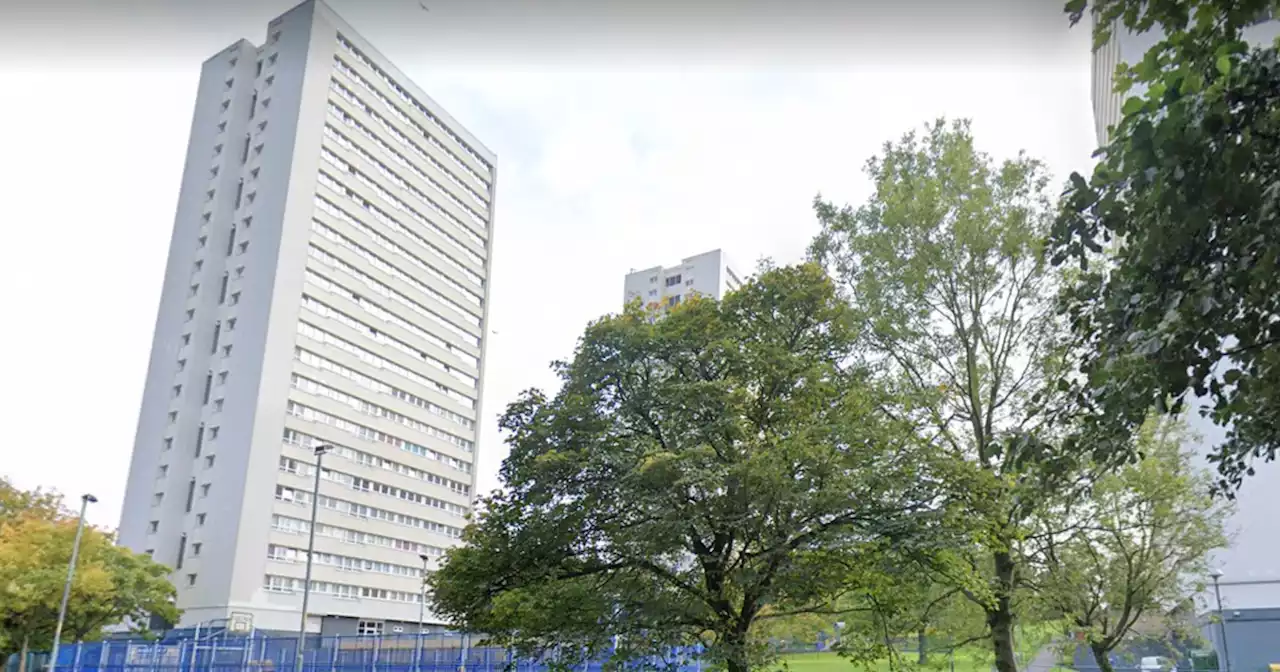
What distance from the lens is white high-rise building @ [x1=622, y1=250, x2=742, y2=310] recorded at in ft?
333

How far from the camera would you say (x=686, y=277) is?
104m

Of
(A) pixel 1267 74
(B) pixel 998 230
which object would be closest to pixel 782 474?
(B) pixel 998 230

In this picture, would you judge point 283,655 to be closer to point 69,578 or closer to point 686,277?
point 69,578

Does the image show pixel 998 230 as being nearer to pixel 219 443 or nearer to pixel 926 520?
pixel 926 520

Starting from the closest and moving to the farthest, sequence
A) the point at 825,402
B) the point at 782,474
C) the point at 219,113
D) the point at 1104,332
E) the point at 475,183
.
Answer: the point at 1104,332
the point at 782,474
the point at 825,402
the point at 219,113
the point at 475,183

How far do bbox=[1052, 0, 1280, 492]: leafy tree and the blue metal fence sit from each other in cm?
2893

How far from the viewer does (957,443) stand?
Answer: 1688 cm

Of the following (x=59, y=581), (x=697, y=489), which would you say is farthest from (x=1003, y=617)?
(x=59, y=581)

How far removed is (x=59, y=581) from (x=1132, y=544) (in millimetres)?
35901

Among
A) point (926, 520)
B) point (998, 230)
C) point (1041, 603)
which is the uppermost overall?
point (998, 230)

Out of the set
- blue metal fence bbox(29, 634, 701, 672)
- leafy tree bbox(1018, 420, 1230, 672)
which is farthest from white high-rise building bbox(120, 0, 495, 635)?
leafy tree bbox(1018, 420, 1230, 672)

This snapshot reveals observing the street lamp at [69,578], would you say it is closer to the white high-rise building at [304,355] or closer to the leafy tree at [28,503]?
the leafy tree at [28,503]

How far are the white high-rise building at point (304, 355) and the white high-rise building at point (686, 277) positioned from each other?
36348 mm

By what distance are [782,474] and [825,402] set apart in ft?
7.99
